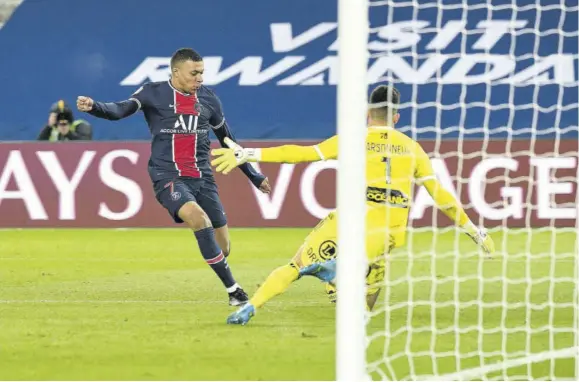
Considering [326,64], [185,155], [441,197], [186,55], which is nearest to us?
[441,197]

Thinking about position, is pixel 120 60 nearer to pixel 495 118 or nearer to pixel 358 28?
pixel 495 118

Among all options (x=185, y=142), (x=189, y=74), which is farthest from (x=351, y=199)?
(x=185, y=142)

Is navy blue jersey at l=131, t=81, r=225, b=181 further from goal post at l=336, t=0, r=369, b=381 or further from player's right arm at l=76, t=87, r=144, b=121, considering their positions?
goal post at l=336, t=0, r=369, b=381

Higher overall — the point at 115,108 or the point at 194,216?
the point at 115,108

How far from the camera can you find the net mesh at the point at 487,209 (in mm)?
6488

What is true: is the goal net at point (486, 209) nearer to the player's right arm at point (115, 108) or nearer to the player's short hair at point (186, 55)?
the player's short hair at point (186, 55)

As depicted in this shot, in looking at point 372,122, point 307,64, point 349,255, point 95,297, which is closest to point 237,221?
point 307,64

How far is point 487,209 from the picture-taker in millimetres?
14344

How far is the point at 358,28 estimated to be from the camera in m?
4.91

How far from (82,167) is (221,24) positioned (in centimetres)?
353

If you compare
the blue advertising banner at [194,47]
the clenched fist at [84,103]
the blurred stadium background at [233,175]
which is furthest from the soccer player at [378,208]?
the blue advertising banner at [194,47]

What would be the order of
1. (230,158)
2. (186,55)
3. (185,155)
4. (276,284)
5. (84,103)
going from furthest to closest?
(185,155) < (186,55) < (84,103) < (276,284) < (230,158)

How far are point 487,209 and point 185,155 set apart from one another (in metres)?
6.66

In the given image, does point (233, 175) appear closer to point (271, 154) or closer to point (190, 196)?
point (190, 196)
